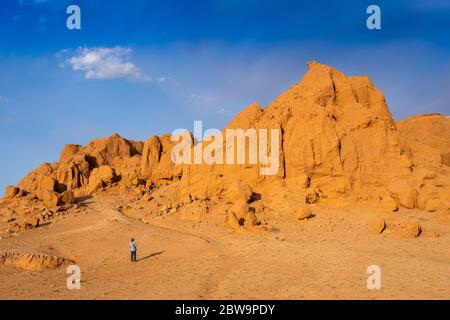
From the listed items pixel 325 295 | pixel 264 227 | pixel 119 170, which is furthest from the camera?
pixel 119 170

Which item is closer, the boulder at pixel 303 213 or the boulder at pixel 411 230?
the boulder at pixel 411 230

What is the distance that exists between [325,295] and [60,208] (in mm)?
18258

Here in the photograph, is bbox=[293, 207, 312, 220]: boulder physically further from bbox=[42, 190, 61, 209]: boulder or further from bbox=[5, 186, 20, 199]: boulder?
bbox=[5, 186, 20, 199]: boulder

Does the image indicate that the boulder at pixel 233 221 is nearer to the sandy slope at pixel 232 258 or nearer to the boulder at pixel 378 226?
the sandy slope at pixel 232 258

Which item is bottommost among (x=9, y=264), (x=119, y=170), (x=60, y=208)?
(x=9, y=264)

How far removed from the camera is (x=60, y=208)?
22938 mm

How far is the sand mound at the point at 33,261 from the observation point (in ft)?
45.0

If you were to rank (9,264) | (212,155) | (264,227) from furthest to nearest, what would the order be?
(212,155)
(264,227)
(9,264)

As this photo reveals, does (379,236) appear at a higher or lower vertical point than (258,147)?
lower

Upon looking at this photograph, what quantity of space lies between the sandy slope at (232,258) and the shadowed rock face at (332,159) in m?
1.21

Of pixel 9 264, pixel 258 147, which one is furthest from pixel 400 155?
pixel 9 264

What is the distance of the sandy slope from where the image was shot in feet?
33.8

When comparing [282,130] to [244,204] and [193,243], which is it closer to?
[244,204]

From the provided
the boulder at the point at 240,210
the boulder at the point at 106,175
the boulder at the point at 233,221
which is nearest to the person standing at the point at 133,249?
the boulder at the point at 233,221
